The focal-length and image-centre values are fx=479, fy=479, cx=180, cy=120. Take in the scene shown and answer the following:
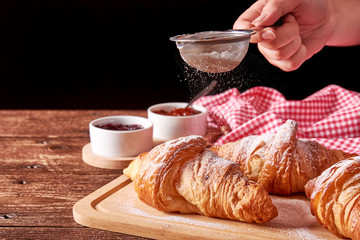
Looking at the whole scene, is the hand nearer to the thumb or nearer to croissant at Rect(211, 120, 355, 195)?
the thumb

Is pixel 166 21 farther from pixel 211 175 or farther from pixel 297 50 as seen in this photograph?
pixel 211 175

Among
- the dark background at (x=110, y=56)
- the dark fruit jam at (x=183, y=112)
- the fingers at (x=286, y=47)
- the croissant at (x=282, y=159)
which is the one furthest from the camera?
the dark background at (x=110, y=56)

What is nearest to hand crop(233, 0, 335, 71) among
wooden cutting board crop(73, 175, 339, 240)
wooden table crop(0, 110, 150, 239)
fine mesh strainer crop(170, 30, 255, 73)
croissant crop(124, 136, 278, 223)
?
fine mesh strainer crop(170, 30, 255, 73)

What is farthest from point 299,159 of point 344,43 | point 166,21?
point 166,21

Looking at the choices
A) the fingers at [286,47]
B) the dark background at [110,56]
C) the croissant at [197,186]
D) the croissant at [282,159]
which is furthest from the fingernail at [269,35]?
the dark background at [110,56]

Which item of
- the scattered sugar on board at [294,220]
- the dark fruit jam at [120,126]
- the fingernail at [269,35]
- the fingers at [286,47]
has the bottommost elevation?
the scattered sugar on board at [294,220]

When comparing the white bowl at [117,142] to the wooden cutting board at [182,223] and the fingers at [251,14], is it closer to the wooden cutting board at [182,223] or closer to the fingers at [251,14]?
the wooden cutting board at [182,223]

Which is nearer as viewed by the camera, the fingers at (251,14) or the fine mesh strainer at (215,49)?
the fine mesh strainer at (215,49)

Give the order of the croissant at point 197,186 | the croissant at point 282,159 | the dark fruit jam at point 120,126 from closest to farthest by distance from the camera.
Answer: the croissant at point 197,186 < the croissant at point 282,159 < the dark fruit jam at point 120,126
